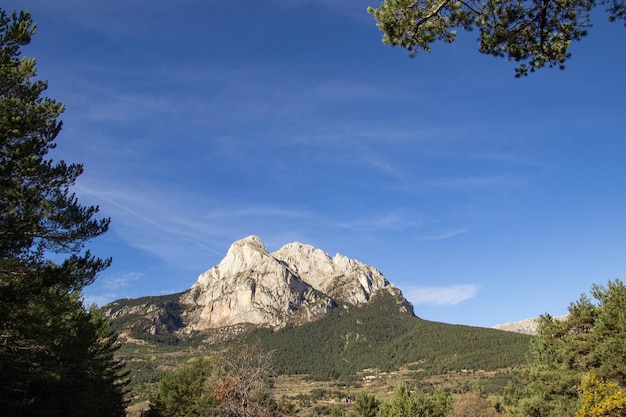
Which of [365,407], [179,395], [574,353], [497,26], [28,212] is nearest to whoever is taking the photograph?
[497,26]

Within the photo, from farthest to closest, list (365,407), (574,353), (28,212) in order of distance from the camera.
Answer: (365,407)
(574,353)
(28,212)

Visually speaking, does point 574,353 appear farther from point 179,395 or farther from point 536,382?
point 179,395

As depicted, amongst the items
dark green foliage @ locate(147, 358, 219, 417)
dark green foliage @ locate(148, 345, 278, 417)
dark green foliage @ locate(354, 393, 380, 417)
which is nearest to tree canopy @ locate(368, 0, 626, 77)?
dark green foliage @ locate(148, 345, 278, 417)

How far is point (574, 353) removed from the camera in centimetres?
2827

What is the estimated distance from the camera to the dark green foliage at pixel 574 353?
81.5 ft

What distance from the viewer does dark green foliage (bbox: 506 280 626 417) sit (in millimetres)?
24844

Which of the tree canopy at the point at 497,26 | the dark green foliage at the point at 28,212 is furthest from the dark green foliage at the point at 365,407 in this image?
the tree canopy at the point at 497,26

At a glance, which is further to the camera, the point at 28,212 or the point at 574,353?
the point at 574,353

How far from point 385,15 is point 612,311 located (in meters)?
25.4

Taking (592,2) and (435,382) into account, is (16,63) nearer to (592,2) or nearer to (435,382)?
(592,2)

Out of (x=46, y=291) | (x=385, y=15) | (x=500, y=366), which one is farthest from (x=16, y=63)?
(x=500, y=366)

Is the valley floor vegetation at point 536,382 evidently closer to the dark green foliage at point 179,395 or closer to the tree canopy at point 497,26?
the dark green foliage at point 179,395

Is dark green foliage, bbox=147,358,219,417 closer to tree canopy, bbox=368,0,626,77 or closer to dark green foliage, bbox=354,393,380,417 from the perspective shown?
dark green foliage, bbox=354,393,380,417

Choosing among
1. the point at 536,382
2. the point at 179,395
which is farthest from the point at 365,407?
the point at 536,382
